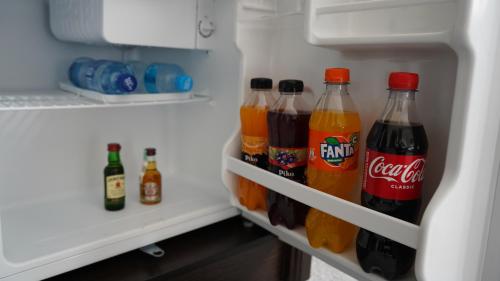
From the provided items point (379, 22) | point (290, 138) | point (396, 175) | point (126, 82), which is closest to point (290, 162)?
point (290, 138)

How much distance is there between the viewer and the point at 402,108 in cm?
73

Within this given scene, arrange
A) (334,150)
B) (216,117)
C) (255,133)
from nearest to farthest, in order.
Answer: (334,150) < (255,133) < (216,117)

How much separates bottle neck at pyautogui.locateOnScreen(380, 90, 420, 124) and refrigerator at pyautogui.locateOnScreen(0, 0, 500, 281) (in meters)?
0.06

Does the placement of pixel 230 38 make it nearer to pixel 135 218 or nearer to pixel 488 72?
pixel 135 218

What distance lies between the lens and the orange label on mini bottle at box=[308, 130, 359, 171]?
78 centimetres

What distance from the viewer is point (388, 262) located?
0.74 m

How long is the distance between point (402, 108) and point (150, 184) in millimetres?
805

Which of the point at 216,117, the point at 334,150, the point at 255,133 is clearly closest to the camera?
the point at 334,150

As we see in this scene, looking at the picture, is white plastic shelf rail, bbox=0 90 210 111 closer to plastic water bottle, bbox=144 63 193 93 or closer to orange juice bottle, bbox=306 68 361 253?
plastic water bottle, bbox=144 63 193 93

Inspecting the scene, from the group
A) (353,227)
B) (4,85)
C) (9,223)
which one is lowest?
(9,223)

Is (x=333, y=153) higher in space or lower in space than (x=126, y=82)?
lower

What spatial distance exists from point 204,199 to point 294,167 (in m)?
0.45

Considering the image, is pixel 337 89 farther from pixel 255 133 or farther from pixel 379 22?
pixel 255 133

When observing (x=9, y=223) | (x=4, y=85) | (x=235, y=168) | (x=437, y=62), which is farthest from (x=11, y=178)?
(x=437, y=62)
